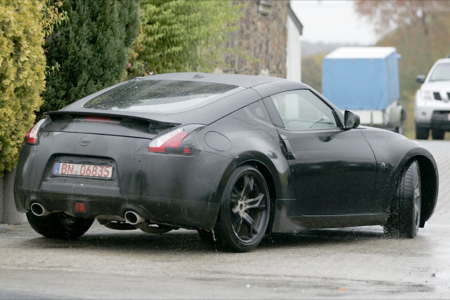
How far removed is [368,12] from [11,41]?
64107 mm

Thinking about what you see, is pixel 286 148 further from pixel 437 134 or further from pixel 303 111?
pixel 437 134

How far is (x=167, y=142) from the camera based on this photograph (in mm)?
6844

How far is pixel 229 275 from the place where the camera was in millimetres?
6254

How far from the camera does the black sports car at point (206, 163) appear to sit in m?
6.88

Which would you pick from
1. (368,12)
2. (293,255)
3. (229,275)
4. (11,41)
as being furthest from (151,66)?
(368,12)

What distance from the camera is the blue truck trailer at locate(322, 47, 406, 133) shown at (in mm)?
31609

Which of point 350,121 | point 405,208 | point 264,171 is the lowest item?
point 405,208

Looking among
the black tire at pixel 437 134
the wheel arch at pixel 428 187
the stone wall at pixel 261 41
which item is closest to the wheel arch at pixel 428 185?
the wheel arch at pixel 428 187

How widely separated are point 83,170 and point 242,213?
121 cm

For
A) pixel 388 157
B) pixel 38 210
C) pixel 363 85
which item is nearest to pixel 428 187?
pixel 388 157

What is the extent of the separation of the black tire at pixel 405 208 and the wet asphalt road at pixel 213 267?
5.5 inches

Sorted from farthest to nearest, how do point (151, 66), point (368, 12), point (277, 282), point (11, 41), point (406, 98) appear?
1. point (406, 98)
2. point (368, 12)
3. point (151, 66)
4. point (11, 41)
5. point (277, 282)

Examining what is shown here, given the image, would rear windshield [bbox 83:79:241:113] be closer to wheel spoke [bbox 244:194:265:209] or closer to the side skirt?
Result: wheel spoke [bbox 244:194:265:209]

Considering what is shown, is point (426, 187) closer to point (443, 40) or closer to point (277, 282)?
point (277, 282)
